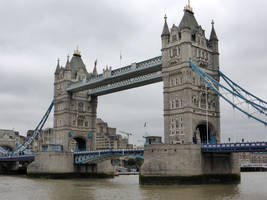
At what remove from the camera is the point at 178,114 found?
2052 inches

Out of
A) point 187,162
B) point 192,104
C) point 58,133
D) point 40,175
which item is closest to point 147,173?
point 187,162

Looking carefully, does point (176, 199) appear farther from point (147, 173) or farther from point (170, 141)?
point (170, 141)

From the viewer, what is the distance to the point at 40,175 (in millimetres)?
65875

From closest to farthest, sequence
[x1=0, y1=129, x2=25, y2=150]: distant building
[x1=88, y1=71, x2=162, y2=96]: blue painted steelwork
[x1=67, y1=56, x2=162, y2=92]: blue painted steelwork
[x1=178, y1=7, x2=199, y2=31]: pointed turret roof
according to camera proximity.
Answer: [x1=178, y1=7, x2=199, y2=31]: pointed turret roof → [x1=67, y1=56, x2=162, y2=92]: blue painted steelwork → [x1=88, y1=71, x2=162, y2=96]: blue painted steelwork → [x1=0, y1=129, x2=25, y2=150]: distant building

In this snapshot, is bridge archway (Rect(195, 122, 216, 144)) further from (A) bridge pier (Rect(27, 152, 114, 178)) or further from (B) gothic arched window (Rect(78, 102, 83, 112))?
(B) gothic arched window (Rect(78, 102, 83, 112))

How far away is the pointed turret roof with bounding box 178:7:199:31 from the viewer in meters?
53.3

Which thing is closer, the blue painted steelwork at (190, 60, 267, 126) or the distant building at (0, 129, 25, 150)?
the blue painted steelwork at (190, 60, 267, 126)

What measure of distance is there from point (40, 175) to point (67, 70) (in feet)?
69.1

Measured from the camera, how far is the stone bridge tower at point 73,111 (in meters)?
72.7

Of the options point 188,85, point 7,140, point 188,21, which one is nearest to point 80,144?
point 188,85

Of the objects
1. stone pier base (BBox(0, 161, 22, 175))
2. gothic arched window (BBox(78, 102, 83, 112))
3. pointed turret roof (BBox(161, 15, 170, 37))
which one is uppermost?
pointed turret roof (BBox(161, 15, 170, 37))

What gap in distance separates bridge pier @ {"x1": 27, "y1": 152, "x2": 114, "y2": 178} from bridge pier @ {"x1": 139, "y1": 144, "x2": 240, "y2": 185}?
23.3 meters

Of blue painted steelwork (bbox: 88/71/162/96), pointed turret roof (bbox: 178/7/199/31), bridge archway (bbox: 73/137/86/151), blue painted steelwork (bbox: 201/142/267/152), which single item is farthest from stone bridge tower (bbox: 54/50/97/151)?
blue painted steelwork (bbox: 201/142/267/152)

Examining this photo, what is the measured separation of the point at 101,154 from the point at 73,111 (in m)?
14.9
